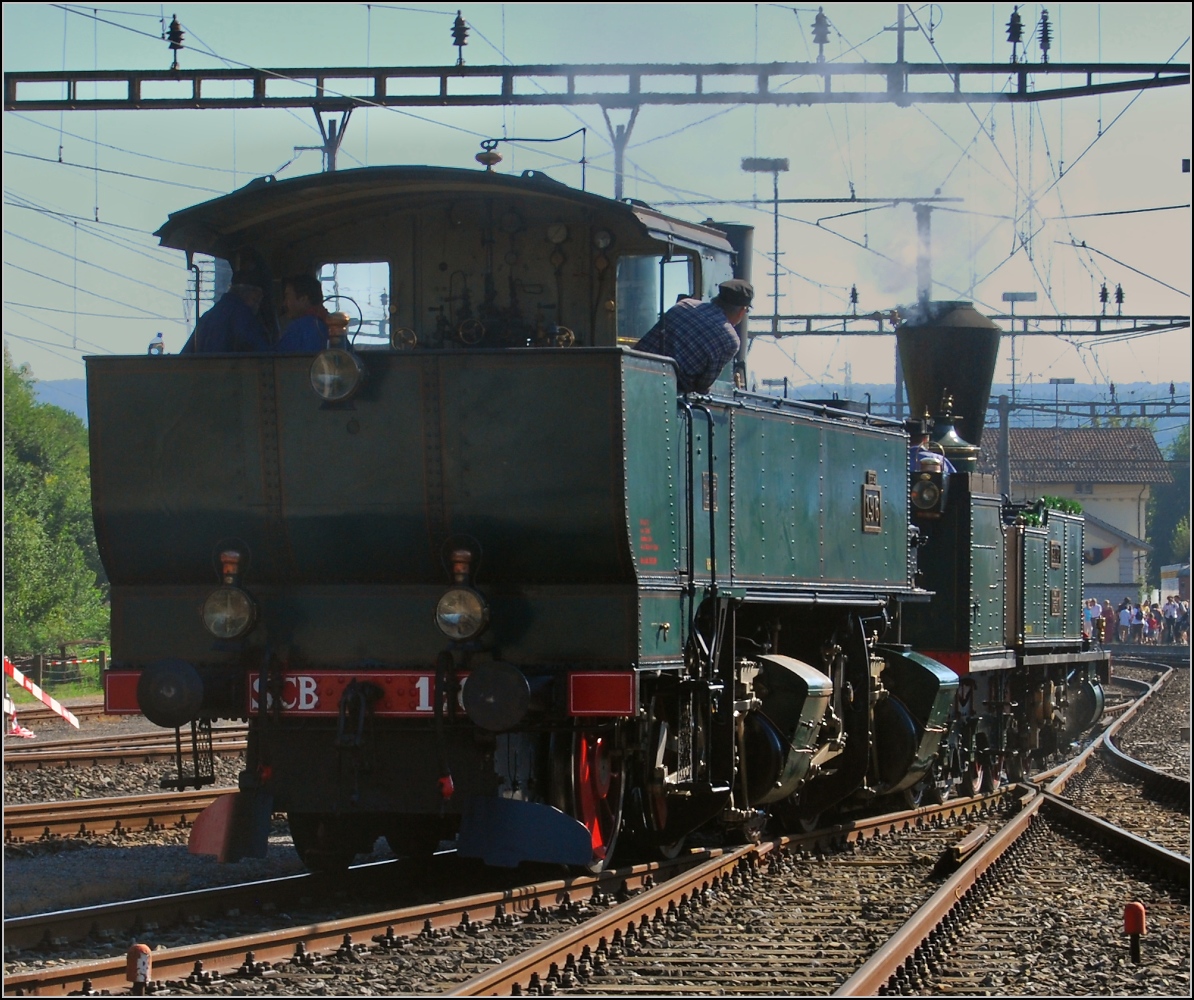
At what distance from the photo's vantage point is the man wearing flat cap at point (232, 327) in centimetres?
897

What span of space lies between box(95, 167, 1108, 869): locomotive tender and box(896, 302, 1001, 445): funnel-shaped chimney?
833 centimetres

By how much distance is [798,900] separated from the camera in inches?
358

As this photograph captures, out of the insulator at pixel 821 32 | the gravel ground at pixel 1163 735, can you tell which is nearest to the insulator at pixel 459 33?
the insulator at pixel 821 32

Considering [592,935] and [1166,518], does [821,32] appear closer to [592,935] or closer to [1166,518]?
[592,935]

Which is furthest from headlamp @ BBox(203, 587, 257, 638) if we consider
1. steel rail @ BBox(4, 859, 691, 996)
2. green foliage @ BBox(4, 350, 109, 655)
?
green foliage @ BBox(4, 350, 109, 655)

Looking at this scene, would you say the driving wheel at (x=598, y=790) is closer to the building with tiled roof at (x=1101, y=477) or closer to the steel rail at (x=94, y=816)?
the steel rail at (x=94, y=816)

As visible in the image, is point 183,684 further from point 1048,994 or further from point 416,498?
point 1048,994

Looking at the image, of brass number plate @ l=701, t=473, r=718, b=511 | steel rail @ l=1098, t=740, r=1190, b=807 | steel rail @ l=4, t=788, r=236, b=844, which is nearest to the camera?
brass number plate @ l=701, t=473, r=718, b=511

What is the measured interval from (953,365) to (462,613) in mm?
10962

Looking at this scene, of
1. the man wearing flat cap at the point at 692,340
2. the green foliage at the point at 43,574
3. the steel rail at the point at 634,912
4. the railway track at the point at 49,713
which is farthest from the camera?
the green foliage at the point at 43,574

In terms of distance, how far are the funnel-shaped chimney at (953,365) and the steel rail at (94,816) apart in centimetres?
910

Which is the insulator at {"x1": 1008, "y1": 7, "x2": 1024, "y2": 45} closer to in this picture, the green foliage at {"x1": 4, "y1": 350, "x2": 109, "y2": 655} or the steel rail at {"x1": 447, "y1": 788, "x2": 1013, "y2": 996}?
the steel rail at {"x1": 447, "y1": 788, "x2": 1013, "y2": 996}

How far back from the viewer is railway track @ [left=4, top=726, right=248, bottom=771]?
14961 mm

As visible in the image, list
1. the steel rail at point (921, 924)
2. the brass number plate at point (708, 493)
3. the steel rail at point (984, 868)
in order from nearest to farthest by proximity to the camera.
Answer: the steel rail at point (921, 924)
the steel rail at point (984, 868)
the brass number plate at point (708, 493)
